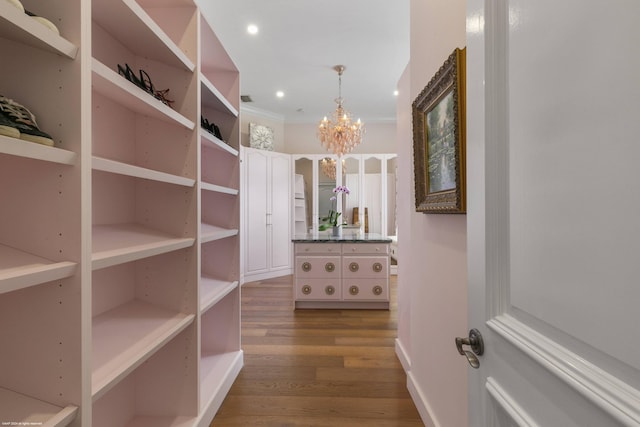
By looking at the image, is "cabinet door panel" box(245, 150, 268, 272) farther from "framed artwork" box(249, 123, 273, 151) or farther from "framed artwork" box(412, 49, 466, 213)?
"framed artwork" box(412, 49, 466, 213)

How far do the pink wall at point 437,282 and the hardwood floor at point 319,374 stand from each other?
0.26m

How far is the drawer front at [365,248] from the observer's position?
359 cm

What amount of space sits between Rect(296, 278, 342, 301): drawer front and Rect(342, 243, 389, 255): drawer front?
0.38 m

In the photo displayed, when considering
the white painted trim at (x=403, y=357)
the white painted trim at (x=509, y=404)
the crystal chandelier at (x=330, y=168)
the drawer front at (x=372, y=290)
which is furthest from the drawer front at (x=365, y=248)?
the white painted trim at (x=509, y=404)

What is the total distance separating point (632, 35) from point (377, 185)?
5.26m

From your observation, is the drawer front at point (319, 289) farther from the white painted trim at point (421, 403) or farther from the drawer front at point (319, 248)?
the white painted trim at point (421, 403)

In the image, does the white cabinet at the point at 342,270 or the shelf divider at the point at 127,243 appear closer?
the shelf divider at the point at 127,243

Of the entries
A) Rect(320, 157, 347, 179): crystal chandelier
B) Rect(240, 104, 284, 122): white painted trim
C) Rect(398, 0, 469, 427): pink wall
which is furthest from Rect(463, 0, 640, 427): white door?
Rect(240, 104, 284, 122): white painted trim

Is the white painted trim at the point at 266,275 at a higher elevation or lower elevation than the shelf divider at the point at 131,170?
lower

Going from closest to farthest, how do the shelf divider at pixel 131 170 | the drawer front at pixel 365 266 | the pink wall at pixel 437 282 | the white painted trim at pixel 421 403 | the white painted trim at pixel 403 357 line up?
the shelf divider at pixel 131 170
the pink wall at pixel 437 282
the white painted trim at pixel 421 403
the white painted trim at pixel 403 357
the drawer front at pixel 365 266

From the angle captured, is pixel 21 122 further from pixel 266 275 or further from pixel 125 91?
pixel 266 275

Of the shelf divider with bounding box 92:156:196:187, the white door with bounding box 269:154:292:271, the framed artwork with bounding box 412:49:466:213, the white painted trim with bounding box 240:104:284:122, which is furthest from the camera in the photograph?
the white painted trim with bounding box 240:104:284:122

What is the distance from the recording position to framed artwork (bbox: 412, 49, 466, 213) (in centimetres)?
115

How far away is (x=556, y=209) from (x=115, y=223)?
1678mm
